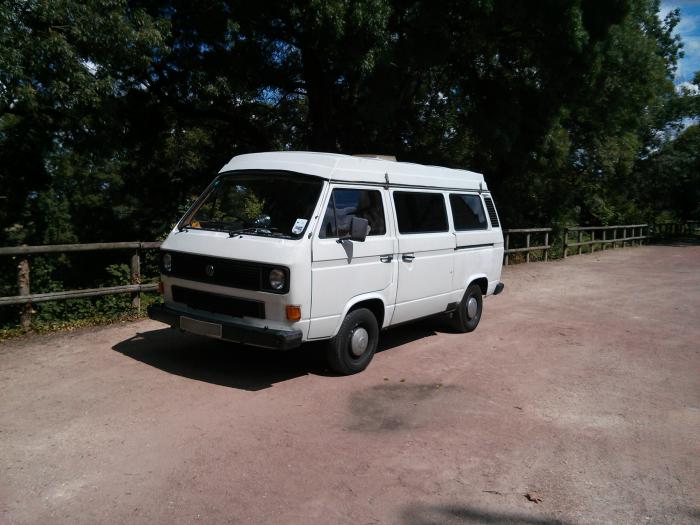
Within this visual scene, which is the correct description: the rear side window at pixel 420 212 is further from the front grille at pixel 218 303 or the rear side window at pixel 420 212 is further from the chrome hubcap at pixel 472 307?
the front grille at pixel 218 303

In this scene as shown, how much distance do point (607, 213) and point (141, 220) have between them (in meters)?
22.5

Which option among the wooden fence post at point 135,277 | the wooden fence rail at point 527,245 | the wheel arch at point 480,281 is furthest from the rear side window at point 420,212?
the wooden fence rail at point 527,245

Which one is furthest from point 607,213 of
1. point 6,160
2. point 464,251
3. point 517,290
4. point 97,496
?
point 97,496

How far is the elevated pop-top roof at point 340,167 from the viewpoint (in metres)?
5.98

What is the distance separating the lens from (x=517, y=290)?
12820mm

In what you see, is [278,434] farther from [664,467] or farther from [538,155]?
[538,155]

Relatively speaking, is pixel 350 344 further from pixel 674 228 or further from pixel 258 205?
pixel 674 228

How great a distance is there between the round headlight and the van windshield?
418 mm

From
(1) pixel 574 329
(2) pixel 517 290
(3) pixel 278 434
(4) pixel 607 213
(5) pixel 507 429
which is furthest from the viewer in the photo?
(4) pixel 607 213

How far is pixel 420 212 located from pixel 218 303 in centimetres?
284

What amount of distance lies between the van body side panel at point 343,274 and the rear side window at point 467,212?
1.82m

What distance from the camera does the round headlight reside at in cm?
535

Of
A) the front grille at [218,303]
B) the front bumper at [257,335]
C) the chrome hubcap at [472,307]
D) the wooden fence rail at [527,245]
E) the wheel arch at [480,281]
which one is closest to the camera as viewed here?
the front bumper at [257,335]

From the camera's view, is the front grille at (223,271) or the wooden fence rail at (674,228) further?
the wooden fence rail at (674,228)
